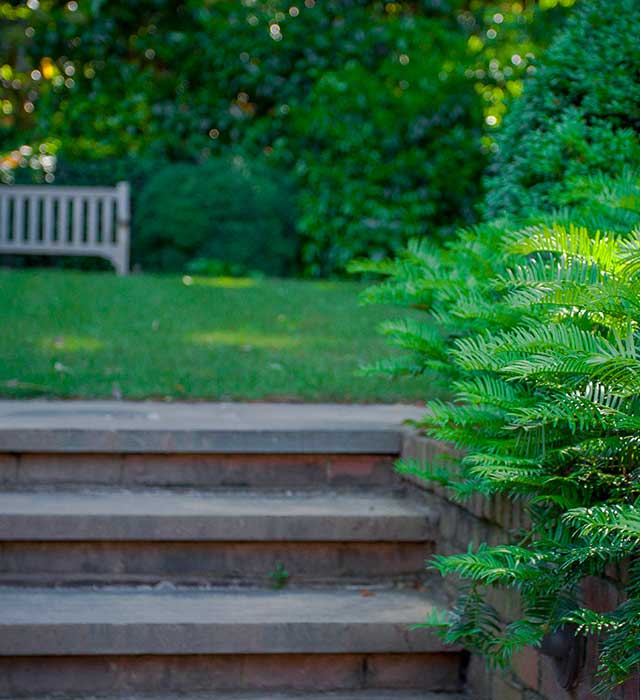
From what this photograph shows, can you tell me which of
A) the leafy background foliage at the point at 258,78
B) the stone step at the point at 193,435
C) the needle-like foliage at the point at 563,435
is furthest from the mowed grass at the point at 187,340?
the needle-like foliage at the point at 563,435

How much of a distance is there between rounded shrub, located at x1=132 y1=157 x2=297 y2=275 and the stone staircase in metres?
7.30

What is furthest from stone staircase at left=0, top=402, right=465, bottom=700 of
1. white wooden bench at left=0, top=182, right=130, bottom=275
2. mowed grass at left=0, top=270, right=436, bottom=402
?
white wooden bench at left=0, top=182, right=130, bottom=275

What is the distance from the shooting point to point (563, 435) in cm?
235

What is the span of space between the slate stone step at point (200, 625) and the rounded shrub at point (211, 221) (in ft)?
27.4

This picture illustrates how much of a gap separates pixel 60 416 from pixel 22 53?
38.2 feet

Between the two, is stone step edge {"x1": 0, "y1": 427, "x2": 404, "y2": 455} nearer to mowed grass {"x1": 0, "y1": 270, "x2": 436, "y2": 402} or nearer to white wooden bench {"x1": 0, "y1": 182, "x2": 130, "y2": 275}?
mowed grass {"x1": 0, "y1": 270, "x2": 436, "y2": 402}

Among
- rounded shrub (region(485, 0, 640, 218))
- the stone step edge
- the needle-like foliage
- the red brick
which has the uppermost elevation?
rounded shrub (region(485, 0, 640, 218))

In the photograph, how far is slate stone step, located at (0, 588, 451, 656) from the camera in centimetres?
307

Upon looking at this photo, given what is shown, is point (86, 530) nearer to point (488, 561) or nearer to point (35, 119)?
point (488, 561)

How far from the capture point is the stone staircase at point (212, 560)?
10.3 feet

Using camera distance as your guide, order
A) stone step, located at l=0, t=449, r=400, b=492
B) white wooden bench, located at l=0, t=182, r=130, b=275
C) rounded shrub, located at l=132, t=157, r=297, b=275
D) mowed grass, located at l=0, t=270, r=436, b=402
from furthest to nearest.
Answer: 1. rounded shrub, located at l=132, t=157, r=297, b=275
2. white wooden bench, located at l=0, t=182, r=130, b=275
3. mowed grass, located at l=0, t=270, r=436, b=402
4. stone step, located at l=0, t=449, r=400, b=492

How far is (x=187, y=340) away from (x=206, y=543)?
3277mm

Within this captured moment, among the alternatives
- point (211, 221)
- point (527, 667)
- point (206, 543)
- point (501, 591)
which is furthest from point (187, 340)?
point (211, 221)

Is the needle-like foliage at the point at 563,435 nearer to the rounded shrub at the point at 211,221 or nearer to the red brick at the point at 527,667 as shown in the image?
the red brick at the point at 527,667
